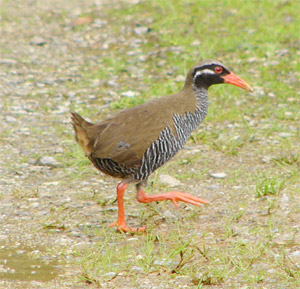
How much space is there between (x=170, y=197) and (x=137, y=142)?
66 cm

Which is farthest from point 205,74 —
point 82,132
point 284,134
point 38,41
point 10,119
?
point 38,41

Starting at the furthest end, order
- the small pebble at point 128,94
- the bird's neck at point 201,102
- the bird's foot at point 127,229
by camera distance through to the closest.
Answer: the small pebble at point 128,94 < the bird's neck at point 201,102 < the bird's foot at point 127,229

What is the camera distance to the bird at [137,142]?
5.98 m

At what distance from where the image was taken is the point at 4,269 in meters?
5.23

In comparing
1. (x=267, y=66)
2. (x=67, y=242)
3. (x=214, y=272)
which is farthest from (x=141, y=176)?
(x=267, y=66)

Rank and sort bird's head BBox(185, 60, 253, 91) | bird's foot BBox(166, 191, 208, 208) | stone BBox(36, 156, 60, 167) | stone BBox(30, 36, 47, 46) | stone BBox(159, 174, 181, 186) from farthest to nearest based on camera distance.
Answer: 1. stone BBox(30, 36, 47, 46)
2. stone BBox(36, 156, 60, 167)
3. stone BBox(159, 174, 181, 186)
4. bird's head BBox(185, 60, 253, 91)
5. bird's foot BBox(166, 191, 208, 208)

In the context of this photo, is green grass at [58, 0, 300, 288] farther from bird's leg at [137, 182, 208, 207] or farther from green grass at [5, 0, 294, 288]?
bird's leg at [137, 182, 208, 207]

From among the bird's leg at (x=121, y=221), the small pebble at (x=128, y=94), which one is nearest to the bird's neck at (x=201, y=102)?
the bird's leg at (x=121, y=221)

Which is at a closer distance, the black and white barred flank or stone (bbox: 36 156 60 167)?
the black and white barred flank

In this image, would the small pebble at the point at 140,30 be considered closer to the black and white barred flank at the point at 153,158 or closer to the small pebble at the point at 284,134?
the small pebble at the point at 284,134

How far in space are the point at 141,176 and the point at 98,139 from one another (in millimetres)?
527

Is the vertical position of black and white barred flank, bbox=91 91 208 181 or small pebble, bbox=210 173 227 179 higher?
black and white barred flank, bbox=91 91 208 181

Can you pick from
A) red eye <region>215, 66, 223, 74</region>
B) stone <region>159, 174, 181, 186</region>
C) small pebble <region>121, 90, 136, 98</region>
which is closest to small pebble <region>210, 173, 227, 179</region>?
stone <region>159, 174, 181, 186</region>

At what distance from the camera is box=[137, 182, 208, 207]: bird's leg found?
6273 millimetres
